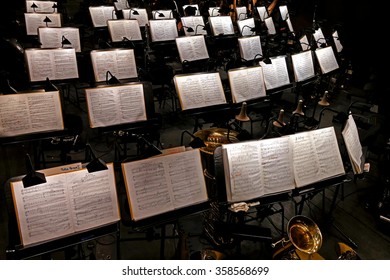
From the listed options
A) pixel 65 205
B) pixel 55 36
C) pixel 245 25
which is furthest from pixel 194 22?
pixel 65 205

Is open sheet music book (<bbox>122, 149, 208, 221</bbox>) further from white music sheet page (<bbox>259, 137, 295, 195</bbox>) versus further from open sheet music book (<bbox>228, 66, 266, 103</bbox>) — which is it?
open sheet music book (<bbox>228, 66, 266, 103</bbox>)

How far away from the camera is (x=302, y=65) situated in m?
6.63

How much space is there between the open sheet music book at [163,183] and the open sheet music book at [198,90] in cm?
201

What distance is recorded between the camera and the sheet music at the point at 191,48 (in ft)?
23.1

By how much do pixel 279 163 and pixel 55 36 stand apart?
588 centimetres

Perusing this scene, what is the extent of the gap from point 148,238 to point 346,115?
114 inches

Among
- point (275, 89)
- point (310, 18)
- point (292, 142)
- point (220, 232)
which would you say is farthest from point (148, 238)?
point (310, 18)

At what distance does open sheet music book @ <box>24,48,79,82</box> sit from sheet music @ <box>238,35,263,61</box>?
3704 millimetres

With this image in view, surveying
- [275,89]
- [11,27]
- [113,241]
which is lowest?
[113,241]

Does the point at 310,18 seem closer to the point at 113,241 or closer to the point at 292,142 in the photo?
the point at 292,142

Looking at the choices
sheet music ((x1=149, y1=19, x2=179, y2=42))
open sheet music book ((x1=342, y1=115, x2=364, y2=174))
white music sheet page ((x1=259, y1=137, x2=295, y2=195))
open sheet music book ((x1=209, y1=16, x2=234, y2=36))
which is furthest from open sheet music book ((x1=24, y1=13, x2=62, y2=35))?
open sheet music book ((x1=342, y1=115, x2=364, y2=174))

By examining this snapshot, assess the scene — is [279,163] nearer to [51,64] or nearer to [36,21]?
[51,64]

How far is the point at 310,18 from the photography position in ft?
45.1

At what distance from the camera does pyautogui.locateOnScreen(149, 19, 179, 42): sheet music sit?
330 inches
